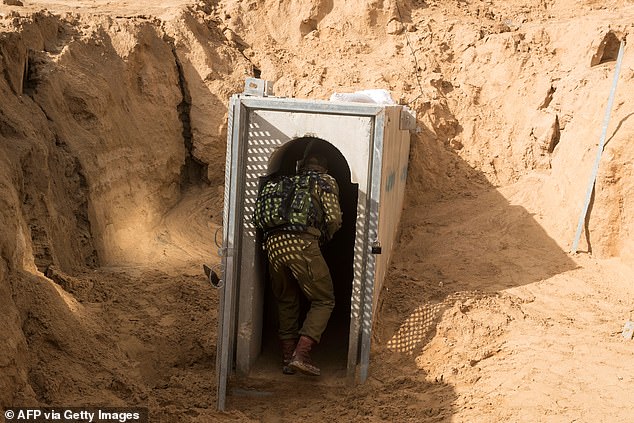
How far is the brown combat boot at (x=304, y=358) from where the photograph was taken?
6668mm

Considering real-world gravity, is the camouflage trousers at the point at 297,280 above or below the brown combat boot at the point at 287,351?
above

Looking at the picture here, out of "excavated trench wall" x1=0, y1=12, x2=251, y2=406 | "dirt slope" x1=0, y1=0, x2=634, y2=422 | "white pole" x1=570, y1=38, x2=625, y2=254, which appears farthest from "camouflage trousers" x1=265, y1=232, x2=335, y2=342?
"white pole" x1=570, y1=38, x2=625, y2=254

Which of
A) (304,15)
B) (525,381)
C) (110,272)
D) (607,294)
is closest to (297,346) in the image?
(525,381)

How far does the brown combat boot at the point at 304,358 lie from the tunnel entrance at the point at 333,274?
349 mm

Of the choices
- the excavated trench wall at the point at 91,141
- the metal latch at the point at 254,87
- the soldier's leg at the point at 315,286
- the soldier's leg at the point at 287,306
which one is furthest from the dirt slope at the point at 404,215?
the metal latch at the point at 254,87

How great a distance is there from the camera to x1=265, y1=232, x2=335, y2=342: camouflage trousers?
660 centimetres

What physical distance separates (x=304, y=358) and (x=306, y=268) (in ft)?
2.51

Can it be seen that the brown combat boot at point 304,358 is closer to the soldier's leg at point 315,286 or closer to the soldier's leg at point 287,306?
the soldier's leg at point 315,286

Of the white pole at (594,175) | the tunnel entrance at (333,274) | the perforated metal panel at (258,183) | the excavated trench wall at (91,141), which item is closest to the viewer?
the perforated metal panel at (258,183)

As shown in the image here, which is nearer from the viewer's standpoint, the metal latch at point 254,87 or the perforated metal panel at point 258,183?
the perforated metal panel at point 258,183

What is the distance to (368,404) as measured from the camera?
21.6 feet

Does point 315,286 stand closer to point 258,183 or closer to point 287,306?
point 287,306

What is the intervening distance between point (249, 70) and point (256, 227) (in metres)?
5.00

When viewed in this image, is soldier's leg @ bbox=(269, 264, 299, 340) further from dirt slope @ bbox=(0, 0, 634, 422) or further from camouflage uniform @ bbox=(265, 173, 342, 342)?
dirt slope @ bbox=(0, 0, 634, 422)
